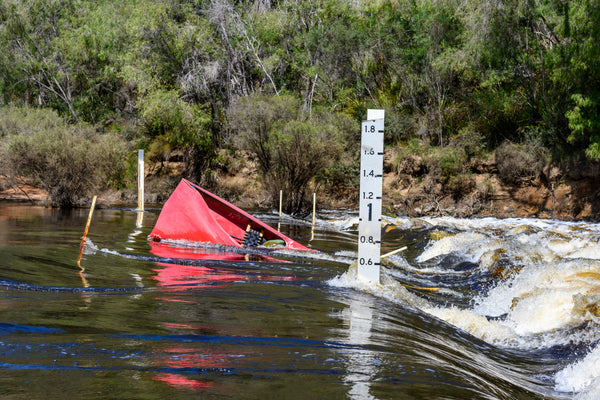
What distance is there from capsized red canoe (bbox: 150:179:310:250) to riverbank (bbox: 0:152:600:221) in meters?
16.1

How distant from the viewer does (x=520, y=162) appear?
2969 cm

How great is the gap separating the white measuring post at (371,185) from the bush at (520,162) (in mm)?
24246

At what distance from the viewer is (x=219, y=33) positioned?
41656 millimetres

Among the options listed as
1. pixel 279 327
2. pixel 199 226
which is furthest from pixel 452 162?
pixel 279 327

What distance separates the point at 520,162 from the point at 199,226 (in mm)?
21835

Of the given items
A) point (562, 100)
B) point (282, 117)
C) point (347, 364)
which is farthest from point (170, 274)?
point (562, 100)

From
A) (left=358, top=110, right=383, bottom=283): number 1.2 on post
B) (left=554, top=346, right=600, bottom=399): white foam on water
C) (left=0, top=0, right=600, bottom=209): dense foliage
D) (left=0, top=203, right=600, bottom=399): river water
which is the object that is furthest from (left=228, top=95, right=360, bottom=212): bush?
(left=554, top=346, right=600, bottom=399): white foam on water

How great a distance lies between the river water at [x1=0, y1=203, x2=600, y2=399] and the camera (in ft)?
11.4

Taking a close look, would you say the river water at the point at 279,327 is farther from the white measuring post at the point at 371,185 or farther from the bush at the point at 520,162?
the bush at the point at 520,162

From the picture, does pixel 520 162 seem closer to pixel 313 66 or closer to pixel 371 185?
pixel 313 66

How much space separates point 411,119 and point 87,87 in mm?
25979

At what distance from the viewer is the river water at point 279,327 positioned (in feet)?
11.4

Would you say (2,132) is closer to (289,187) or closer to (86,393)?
(289,187)

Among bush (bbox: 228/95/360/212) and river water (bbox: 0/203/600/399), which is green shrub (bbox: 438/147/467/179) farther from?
river water (bbox: 0/203/600/399)
